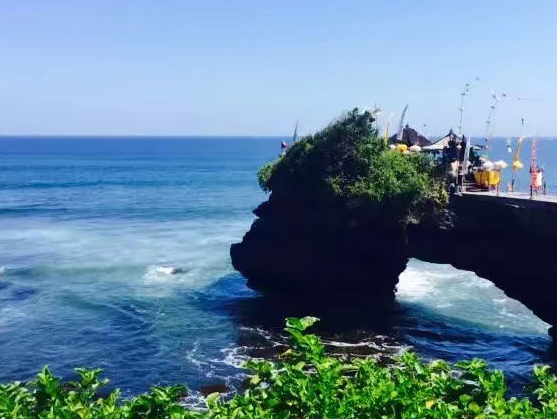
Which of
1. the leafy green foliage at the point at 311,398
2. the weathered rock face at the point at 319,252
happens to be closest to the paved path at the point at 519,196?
the weathered rock face at the point at 319,252

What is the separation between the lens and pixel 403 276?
140ft

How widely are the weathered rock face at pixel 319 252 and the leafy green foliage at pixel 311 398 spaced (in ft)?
67.0

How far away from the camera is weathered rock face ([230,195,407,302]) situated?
33.2 metres

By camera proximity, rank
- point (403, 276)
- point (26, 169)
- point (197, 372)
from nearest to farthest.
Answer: point (197, 372) → point (403, 276) → point (26, 169)

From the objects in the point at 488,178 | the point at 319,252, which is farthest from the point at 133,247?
the point at 488,178

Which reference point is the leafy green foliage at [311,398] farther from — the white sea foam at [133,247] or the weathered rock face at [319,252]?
the white sea foam at [133,247]

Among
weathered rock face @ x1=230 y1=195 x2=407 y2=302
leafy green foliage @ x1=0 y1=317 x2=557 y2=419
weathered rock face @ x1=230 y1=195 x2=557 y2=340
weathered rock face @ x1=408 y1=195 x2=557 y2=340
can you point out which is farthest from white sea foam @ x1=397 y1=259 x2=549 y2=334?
leafy green foliage @ x1=0 y1=317 x2=557 y2=419

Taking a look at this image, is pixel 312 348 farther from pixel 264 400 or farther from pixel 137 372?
pixel 137 372

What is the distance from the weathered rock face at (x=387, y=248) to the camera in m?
28.1

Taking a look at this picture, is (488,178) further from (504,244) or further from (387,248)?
(387,248)

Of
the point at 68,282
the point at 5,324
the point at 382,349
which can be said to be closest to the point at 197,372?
the point at 382,349

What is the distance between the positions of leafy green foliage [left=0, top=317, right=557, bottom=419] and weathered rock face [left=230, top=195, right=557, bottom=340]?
17.2 metres

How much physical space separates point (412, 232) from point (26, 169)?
116 m

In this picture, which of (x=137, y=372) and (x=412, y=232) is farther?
(x=412, y=232)
